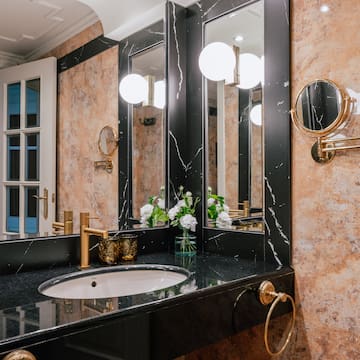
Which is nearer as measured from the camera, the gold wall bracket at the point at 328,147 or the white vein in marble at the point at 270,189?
the gold wall bracket at the point at 328,147

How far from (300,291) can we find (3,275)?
1160mm

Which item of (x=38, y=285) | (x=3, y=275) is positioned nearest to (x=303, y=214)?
(x=38, y=285)

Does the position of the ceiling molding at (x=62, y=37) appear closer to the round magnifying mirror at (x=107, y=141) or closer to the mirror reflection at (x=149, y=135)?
the mirror reflection at (x=149, y=135)

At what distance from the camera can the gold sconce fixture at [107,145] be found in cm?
175

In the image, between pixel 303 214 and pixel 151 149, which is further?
pixel 151 149

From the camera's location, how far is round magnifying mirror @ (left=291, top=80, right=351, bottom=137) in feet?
4.56

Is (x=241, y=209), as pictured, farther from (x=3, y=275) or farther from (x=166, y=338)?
(x=3, y=275)

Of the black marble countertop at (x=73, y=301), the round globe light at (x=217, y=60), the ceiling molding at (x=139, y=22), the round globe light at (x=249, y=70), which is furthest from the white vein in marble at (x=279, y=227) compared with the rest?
the ceiling molding at (x=139, y=22)

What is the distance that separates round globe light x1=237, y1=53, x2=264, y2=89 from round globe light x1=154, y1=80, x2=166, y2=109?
425mm

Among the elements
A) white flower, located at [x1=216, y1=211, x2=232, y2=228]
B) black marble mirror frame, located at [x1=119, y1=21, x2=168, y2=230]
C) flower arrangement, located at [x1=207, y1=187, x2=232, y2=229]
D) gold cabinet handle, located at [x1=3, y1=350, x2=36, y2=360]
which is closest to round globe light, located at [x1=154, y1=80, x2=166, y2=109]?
black marble mirror frame, located at [x1=119, y1=21, x2=168, y2=230]

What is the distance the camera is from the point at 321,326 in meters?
1.46

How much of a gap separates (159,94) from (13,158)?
867 millimetres

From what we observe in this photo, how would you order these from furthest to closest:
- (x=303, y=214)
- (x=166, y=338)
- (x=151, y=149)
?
(x=151, y=149) < (x=303, y=214) < (x=166, y=338)

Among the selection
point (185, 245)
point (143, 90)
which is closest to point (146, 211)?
point (185, 245)
